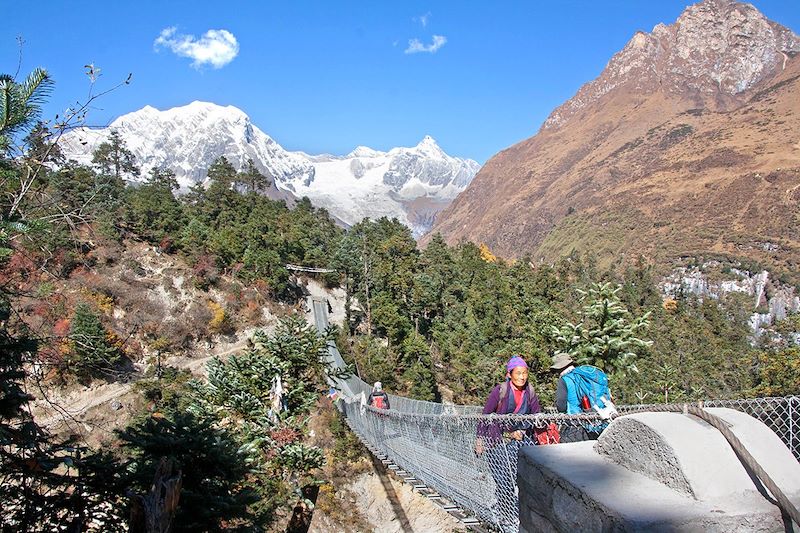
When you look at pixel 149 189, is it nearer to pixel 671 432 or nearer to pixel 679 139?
pixel 671 432

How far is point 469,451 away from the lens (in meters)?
3.65

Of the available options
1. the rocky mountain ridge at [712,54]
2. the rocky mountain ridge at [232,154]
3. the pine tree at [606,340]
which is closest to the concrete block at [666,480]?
the pine tree at [606,340]

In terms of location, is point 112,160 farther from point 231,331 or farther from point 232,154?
point 232,154

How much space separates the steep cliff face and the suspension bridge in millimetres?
75120

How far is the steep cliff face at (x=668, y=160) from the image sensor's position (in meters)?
75.8

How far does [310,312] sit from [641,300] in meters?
30.3

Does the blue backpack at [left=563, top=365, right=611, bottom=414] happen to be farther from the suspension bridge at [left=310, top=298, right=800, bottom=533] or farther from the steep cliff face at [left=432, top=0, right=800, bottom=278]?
the steep cliff face at [left=432, top=0, right=800, bottom=278]

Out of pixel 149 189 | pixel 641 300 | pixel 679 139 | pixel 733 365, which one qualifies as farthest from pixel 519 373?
pixel 679 139

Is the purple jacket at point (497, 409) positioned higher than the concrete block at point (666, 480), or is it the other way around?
the concrete block at point (666, 480)

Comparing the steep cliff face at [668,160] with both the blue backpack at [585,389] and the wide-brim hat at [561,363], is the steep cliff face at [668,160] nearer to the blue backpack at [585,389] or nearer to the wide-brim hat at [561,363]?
the wide-brim hat at [561,363]

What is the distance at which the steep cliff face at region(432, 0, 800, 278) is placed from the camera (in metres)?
75.8

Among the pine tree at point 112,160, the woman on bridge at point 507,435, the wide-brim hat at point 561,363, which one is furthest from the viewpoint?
the pine tree at point 112,160

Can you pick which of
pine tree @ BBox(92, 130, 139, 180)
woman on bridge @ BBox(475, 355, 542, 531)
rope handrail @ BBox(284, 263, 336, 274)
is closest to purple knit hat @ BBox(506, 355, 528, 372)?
woman on bridge @ BBox(475, 355, 542, 531)

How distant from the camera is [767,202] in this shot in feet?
241
